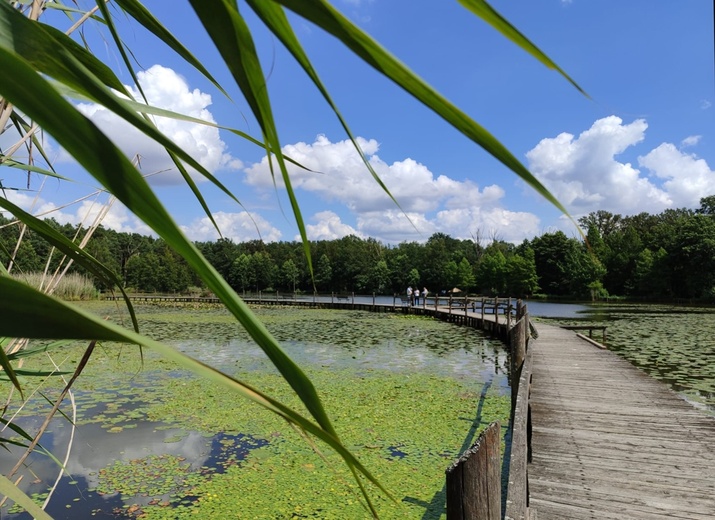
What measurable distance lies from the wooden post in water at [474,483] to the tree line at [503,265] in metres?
32.9

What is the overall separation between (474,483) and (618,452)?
2978mm

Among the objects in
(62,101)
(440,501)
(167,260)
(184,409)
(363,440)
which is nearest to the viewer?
(62,101)

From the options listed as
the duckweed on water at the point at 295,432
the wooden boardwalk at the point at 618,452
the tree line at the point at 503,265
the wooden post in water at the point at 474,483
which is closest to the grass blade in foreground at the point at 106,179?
the duckweed on water at the point at 295,432

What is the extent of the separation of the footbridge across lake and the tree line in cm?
2956

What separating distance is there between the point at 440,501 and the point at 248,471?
182cm

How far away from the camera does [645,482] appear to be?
3025 millimetres

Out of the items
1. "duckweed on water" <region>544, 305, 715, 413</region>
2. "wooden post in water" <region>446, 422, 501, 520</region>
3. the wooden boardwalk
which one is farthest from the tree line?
"wooden post in water" <region>446, 422, 501, 520</region>

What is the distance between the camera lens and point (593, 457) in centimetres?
343

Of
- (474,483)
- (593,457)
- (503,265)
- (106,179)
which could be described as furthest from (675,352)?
(503,265)

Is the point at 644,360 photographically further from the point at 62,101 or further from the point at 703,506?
the point at 62,101

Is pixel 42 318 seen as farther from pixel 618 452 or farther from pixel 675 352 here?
pixel 675 352

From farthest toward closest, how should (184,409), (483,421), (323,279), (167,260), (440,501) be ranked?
(323,279) < (167,260) < (184,409) < (483,421) < (440,501)

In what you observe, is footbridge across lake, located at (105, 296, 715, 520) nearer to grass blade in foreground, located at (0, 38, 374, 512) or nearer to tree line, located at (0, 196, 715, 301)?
grass blade in foreground, located at (0, 38, 374, 512)

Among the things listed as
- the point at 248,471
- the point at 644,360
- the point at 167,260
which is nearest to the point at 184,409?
the point at 248,471
